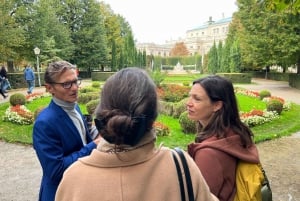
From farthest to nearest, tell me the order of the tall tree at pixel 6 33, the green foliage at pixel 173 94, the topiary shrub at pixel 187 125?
the tall tree at pixel 6 33, the green foliage at pixel 173 94, the topiary shrub at pixel 187 125

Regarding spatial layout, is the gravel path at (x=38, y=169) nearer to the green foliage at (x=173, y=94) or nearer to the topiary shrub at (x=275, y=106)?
the topiary shrub at (x=275, y=106)

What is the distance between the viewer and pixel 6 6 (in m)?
23.6

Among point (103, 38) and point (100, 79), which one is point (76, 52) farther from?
point (100, 79)

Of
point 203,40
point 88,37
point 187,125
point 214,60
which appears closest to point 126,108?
point 187,125

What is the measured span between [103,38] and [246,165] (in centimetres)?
4131

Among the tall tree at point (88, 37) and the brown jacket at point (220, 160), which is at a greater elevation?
the tall tree at point (88, 37)

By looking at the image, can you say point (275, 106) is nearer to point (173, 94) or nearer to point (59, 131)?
point (173, 94)

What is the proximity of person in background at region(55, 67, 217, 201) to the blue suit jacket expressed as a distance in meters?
0.81

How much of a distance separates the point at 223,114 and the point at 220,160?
0.32 meters

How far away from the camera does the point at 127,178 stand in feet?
3.72

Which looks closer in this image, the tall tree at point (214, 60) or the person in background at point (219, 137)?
the person in background at point (219, 137)

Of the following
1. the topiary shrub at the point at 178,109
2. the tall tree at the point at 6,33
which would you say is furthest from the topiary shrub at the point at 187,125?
the tall tree at the point at 6,33

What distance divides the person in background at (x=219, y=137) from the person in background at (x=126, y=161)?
1.87ft

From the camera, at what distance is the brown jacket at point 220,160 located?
68.7 inches
